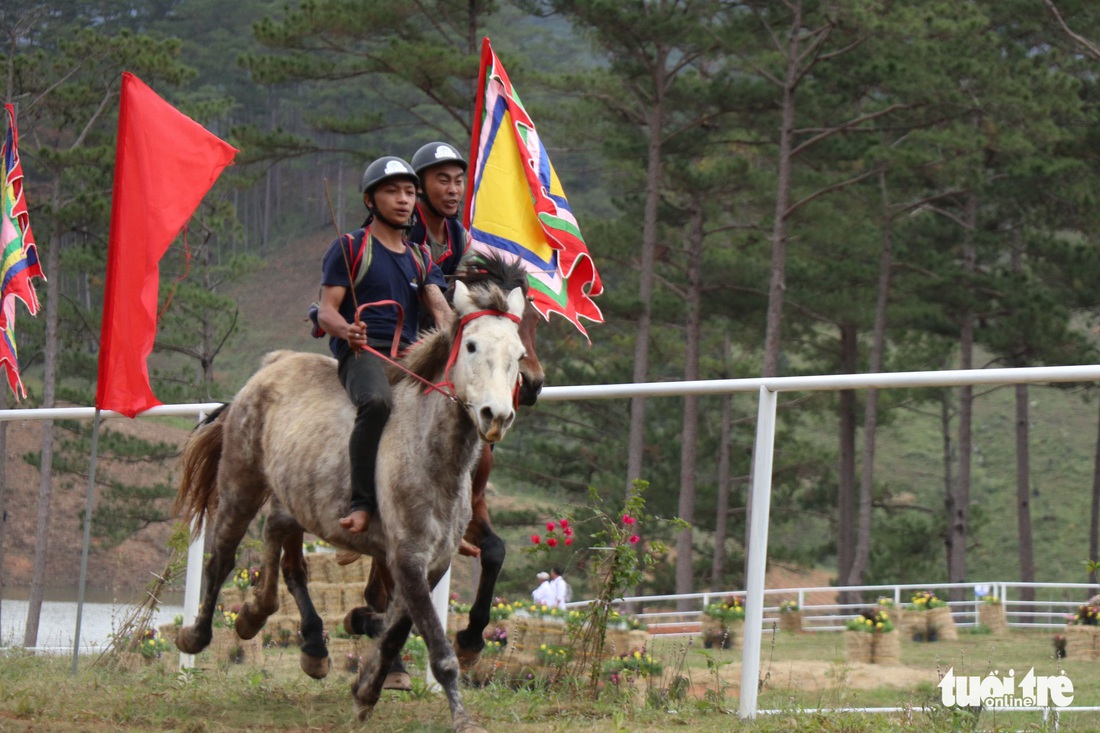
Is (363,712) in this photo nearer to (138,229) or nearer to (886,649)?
(138,229)

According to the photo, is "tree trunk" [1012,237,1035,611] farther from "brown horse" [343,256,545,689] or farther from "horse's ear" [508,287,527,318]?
"horse's ear" [508,287,527,318]

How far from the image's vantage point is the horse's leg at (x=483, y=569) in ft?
18.9

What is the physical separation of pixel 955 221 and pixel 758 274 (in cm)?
475

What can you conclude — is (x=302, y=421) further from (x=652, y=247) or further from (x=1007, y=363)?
(x=1007, y=363)

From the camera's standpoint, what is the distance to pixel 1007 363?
2981 centimetres

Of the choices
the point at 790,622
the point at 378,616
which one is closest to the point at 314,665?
the point at 378,616

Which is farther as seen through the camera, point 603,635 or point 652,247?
point 652,247

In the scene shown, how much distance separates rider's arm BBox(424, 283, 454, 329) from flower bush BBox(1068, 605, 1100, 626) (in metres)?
5.65

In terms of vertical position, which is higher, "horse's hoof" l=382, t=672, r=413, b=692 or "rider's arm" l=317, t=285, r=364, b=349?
"rider's arm" l=317, t=285, r=364, b=349

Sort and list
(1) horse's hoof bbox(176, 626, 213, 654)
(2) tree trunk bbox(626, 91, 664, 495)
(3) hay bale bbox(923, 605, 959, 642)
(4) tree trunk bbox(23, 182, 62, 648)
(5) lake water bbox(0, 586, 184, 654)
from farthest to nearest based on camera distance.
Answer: (2) tree trunk bbox(626, 91, 664, 495) < (4) tree trunk bbox(23, 182, 62, 648) < (3) hay bale bbox(923, 605, 959, 642) < (5) lake water bbox(0, 586, 184, 654) < (1) horse's hoof bbox(176, 626, 213, 654)

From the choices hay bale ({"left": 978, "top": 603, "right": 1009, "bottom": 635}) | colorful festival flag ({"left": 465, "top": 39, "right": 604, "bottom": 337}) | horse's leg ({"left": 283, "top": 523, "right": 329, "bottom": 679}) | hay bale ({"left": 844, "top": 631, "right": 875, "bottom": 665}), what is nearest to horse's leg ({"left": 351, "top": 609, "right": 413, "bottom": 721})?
horse's leg ({"left": 283, "top": 523, "right": 329, "bottom": 679})

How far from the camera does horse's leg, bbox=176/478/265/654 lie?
6543 millimetres

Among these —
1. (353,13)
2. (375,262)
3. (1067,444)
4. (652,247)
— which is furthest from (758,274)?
(1067,444)

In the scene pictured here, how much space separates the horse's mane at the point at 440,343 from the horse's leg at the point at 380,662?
1.01 m
